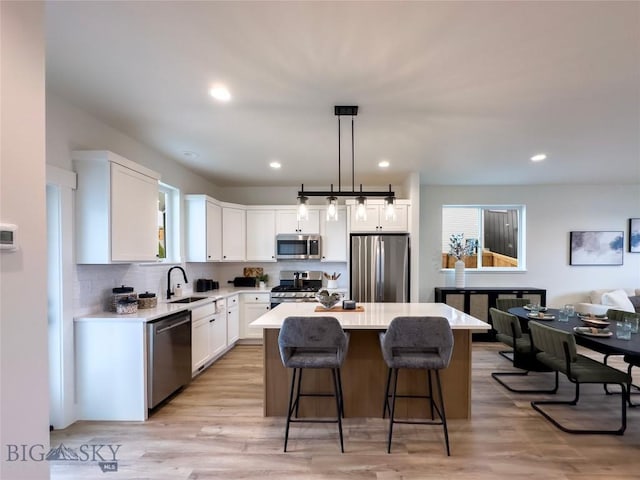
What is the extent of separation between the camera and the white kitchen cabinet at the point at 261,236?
5.57m

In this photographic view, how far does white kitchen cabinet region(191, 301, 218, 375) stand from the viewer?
3.65 metres

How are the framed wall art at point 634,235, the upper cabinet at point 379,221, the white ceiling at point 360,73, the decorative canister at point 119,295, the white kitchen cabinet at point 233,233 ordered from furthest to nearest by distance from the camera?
the framed wall art at point 634,235
the white kitchen cabinet at point 233,233
the upper cabinet at point 379,221
the decorative canister at point 119,295
the white ceiling at point 360,73

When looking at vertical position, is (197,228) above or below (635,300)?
above

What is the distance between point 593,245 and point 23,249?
762 centimetres

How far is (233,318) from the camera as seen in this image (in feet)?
16.0

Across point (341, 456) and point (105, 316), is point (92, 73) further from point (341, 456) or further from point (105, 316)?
point (341, 456)

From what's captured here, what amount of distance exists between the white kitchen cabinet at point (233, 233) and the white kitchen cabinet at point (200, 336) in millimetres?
1352

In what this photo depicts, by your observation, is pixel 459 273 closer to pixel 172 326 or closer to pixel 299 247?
pixel 299 247

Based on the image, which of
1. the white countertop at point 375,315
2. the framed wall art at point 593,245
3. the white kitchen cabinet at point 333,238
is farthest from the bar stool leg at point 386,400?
the framed wall art at point 593,245

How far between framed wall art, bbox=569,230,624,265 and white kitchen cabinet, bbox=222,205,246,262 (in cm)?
594

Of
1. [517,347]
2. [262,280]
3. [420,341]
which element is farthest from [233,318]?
[517,347]

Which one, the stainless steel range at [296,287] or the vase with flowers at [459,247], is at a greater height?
the vase with flowers at [459,247]

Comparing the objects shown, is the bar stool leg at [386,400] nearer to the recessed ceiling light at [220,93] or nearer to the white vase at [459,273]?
the recessed ceiling light at [220,93]

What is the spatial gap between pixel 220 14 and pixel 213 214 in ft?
11.7
